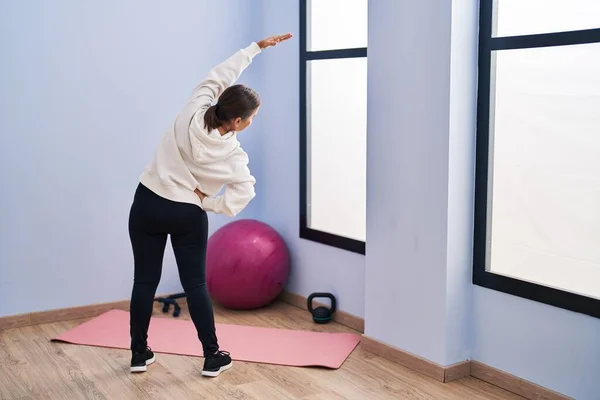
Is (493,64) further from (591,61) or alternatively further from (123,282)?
(123,282)

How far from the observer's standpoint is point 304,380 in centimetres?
314

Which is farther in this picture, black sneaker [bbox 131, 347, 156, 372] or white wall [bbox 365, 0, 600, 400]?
black sneaker [bbox 131, 347, 156, 372]

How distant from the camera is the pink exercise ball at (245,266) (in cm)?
400

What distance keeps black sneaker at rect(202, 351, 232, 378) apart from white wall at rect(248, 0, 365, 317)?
942 millimetres

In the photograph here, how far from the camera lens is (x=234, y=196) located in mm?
3049

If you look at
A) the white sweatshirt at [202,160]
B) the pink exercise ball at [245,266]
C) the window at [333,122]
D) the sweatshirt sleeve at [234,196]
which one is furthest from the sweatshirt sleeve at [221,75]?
Answer: the pink exercise ball at [245,266]

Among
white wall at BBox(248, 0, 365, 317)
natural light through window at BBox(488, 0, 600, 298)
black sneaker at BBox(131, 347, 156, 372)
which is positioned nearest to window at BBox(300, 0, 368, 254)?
white wall at BBox(248, 0, 365, 317)

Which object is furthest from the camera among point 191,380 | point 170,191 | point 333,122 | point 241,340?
point 333,122

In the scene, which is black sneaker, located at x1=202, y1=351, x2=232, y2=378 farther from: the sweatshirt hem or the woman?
the sweatshirt hem

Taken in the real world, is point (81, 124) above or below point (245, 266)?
above

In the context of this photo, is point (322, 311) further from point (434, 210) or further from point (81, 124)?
point (81, 124)

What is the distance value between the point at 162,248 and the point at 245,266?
0.91 m

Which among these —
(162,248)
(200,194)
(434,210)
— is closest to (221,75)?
(200,194)

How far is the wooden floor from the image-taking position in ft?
9.77
